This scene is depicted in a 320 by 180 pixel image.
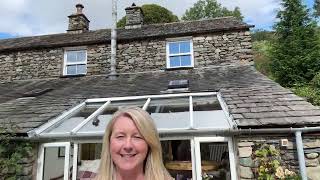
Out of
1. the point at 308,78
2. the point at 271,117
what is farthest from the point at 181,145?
the point at 308,78

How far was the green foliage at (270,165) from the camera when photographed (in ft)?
19.0

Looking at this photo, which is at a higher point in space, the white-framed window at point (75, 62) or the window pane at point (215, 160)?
the white-framed window at point (75, 62)

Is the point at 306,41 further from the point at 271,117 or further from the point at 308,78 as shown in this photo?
the point at 271,117

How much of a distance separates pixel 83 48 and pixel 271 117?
9.76 meters

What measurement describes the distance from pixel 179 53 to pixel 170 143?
6.61 meters

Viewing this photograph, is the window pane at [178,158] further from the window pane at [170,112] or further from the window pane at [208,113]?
the window pane at [208,113]

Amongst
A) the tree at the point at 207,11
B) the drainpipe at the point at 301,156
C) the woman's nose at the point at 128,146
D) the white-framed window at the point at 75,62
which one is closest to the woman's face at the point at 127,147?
the woman's nose at the point at 128,146

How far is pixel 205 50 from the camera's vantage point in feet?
41.8

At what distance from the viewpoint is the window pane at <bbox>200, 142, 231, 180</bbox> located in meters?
6.50

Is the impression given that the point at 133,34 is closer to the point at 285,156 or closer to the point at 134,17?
the point at 134,17

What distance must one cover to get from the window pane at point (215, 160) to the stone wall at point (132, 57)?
20.9 feet

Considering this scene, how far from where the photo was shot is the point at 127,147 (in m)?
1.91

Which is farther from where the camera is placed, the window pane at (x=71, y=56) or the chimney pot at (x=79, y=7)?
the chimney pot at (x=79, y=7)

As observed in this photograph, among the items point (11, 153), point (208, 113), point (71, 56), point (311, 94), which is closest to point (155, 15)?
point (71, 56)
